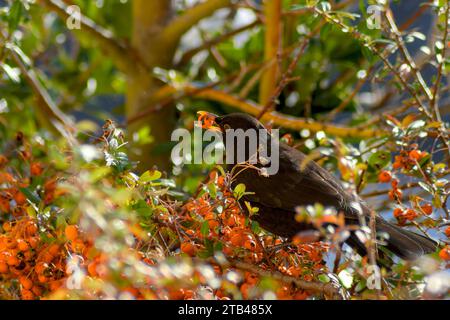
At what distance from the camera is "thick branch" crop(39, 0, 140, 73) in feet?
9.91

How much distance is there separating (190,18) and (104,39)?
409 mm

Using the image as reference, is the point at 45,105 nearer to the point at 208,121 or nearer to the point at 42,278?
the point at 208,121

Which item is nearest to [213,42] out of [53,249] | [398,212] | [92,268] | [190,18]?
[190,18]

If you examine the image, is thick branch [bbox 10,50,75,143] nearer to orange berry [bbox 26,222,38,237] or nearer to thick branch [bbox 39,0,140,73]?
thick branch [bbox 39,0,140,73]

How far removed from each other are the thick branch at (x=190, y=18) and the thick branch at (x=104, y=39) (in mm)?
213

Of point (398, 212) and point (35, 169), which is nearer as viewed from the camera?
point (398, 212)

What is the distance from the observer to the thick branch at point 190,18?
3.13 meters

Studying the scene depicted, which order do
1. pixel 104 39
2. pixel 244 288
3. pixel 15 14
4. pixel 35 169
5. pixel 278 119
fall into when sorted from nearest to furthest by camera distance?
pixel 244 288 < pixel 35 169 < pixel 15 14 < pixel 278 119 < pixel 104 39

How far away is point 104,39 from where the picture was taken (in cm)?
317

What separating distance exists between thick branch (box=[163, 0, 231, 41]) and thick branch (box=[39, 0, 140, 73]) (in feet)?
0.70

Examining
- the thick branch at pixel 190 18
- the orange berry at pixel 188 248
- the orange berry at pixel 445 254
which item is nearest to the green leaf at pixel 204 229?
the orange berry at pixel 188 248

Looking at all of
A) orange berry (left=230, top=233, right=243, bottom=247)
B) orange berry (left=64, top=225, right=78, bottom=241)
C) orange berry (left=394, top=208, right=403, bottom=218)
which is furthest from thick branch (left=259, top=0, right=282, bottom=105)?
orange berry (left=64, top=225, right=78, bottom=241)

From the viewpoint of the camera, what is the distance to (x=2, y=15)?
2.42 meters

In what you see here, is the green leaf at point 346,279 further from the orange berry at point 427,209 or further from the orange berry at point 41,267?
the orange berry at point 41,267
